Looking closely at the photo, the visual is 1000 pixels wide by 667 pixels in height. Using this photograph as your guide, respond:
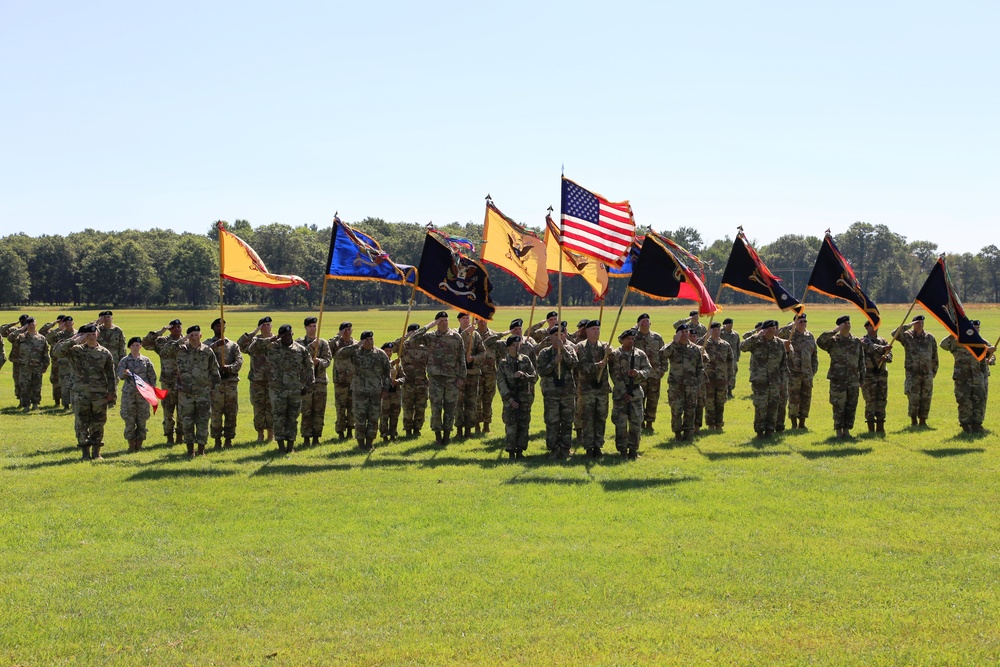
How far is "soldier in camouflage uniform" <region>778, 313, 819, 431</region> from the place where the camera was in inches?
673

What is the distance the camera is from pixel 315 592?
7.93 m

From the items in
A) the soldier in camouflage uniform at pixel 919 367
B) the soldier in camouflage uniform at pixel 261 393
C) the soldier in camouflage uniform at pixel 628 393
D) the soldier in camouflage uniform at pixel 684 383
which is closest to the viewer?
the soldier in camouflage uniform at pixel 628 393

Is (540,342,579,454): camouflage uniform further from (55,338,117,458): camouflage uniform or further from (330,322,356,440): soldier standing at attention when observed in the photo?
(55,338,117,458): camouflage uniform

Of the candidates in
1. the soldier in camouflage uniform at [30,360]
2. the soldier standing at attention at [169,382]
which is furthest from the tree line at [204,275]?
the soldier standing at attention at [169,382]

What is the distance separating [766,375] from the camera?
1603 cm

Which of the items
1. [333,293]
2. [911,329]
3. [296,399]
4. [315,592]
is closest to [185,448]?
[296,399]

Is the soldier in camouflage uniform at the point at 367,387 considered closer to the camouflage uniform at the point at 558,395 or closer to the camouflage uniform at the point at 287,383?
the camouflage uniform at the point at 287,383

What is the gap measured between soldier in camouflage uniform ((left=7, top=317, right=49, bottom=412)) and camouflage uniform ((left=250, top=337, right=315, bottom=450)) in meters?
8.92

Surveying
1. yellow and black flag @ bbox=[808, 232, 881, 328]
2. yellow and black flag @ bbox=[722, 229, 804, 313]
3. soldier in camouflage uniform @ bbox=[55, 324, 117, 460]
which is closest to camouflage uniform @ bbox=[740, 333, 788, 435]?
yellow and black flag @ bbox=[722, 229, 804, 313]

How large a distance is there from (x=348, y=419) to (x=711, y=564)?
9339 millimetres

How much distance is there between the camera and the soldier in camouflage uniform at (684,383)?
15.9 m

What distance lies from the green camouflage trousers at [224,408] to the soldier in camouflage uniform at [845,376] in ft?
35.0

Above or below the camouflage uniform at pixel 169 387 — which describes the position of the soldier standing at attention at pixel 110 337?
above

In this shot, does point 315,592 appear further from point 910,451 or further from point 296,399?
point 910,451
